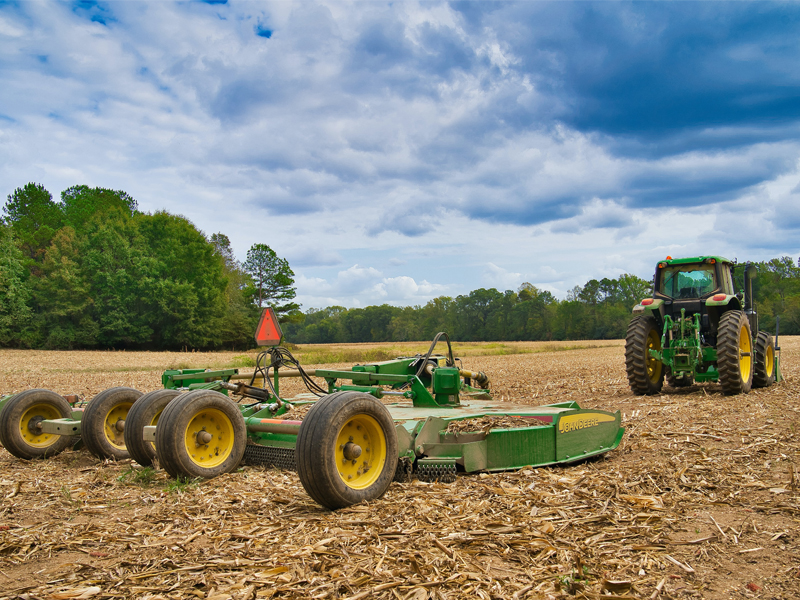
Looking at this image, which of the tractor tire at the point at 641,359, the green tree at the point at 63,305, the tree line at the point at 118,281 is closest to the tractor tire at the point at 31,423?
the tractor tire at the point at 641,359

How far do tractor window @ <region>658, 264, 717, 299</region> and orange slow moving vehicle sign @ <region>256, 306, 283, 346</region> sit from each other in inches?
343

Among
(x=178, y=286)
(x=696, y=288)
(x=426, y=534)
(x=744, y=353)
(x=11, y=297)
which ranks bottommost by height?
(x=426, y=534)

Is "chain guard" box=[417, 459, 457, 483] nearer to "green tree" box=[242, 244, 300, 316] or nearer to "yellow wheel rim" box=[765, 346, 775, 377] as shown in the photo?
"yellow wheel rim" box=[765, 346, 775, 377]

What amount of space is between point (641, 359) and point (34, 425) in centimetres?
985

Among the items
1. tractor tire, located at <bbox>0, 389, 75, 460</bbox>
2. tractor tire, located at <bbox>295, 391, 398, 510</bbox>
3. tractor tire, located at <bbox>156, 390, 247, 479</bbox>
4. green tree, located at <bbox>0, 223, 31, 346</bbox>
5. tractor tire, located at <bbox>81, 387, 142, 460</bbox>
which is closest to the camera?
tractor tire, located at <bbox>295, 391, 398, 510</bbox>

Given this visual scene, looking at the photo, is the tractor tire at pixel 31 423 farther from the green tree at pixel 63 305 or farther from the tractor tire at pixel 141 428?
the green tree at pixel 63 305

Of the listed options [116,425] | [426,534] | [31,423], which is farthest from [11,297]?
[426,534]

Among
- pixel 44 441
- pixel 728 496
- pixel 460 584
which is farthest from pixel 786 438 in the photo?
pixel 44 441

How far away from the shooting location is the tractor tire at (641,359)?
433 inches

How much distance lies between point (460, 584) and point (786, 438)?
17.4 ft

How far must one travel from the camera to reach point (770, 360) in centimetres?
1235

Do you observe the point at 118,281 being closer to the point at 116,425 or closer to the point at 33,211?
the point at 33,211

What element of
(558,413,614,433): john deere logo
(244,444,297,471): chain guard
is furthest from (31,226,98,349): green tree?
(558,413,614,433): john deere logo

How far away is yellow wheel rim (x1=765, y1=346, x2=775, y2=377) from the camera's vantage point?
1198 cm
